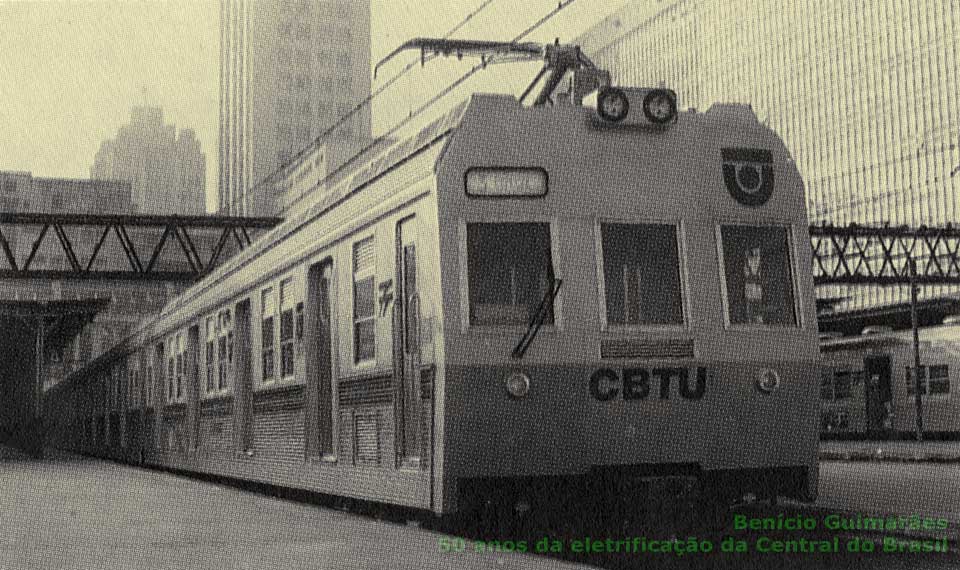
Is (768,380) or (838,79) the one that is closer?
(768,380)

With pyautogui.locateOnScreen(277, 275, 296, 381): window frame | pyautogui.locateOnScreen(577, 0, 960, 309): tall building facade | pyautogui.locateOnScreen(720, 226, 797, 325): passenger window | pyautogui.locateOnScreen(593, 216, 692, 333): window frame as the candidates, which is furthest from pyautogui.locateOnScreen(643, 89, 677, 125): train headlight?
pyautogui.locateOnScreen(577, 0, 960, 309): tall building facade

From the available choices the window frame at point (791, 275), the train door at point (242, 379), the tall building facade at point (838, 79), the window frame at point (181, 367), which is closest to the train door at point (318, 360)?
the train door at point (242, 379)

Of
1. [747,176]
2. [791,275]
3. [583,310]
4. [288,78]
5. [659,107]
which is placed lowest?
[583,310]

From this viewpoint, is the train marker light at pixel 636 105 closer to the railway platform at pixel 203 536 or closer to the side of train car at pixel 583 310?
the side of train car at pixel 583 310

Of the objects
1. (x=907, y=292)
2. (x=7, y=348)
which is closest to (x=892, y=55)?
(x=907, y=292)

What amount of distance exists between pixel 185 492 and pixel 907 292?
8133cm

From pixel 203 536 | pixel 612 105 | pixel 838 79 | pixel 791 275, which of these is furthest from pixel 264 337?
pixel 838 79

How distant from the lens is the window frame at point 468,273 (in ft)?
28.4

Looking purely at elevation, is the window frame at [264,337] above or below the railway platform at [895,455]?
above

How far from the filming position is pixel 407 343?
30.6 ft

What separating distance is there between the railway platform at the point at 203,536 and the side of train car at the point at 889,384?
20.0 m

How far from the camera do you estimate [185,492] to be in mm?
14250

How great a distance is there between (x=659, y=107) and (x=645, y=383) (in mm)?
1883

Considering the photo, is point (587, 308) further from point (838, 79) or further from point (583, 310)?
point (838, 79)
